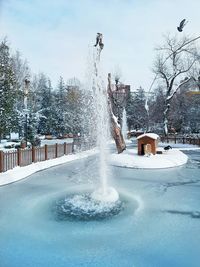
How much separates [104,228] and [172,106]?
128 feet

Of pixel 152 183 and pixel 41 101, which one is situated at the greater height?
pixel 41 101

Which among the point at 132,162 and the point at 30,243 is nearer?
the point at 30,243

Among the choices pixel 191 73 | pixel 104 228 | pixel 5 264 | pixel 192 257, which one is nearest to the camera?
pixel 5 264

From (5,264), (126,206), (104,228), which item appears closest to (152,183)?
(126,206)

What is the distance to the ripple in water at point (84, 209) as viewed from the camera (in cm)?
741

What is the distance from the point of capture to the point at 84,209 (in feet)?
26.1

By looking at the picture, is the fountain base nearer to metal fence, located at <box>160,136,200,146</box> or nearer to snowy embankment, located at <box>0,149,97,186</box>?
snowy embankment, located at <box>0,149,97,186</box>

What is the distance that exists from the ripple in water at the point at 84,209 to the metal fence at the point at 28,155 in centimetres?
468

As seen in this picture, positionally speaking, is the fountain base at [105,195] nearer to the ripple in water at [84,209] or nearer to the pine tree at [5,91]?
the ripple in water at [84,209]

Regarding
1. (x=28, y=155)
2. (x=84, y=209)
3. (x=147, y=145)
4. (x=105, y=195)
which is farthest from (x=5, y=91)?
(x=84, y=209)

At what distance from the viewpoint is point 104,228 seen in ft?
22.1

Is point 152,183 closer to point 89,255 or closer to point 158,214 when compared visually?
point 158,214

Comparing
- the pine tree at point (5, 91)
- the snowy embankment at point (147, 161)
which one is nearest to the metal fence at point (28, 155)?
the snowy embankment at point (147, 161)

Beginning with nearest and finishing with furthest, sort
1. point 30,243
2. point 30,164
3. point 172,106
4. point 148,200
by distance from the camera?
point 30,243 → point 148,200 → point 30,164 → point 172,106
